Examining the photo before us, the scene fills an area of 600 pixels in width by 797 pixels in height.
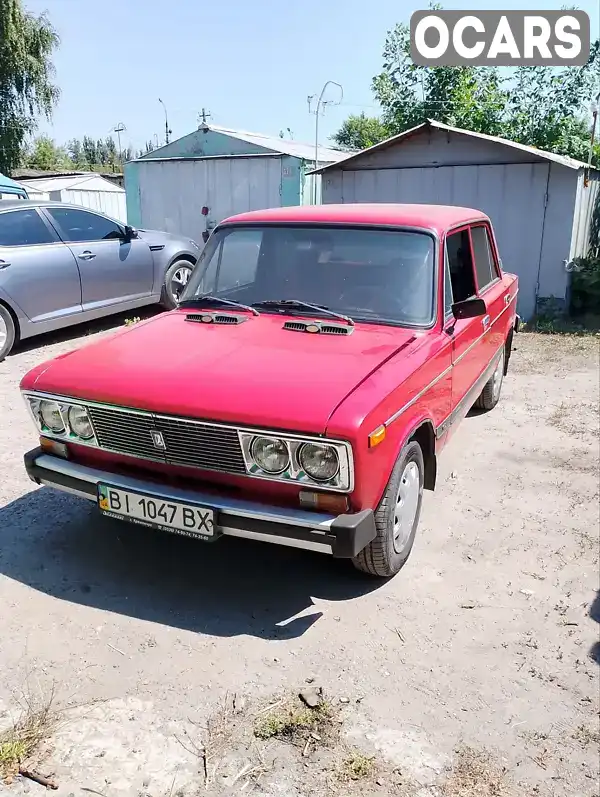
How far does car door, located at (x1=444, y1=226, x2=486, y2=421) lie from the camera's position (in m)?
4.05

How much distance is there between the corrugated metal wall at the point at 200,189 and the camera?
1467 centimetres

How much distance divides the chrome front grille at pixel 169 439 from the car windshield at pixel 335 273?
1.19 m

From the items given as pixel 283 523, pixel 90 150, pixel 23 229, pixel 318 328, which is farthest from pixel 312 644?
pixel 90 150

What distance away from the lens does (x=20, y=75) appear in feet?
81.9

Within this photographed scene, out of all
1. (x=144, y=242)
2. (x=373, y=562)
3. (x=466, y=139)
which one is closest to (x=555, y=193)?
(x=466, y=139)

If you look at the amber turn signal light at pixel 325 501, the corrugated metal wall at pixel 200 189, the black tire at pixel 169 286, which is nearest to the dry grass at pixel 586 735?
the amber turn signal light at pixel 325 501

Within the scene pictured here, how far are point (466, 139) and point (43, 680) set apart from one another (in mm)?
9866

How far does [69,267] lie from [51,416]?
15.6ft

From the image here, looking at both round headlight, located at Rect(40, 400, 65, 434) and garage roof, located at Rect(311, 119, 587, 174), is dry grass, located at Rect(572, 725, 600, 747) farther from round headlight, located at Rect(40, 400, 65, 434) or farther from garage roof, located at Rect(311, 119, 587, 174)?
garage roof, located at Rect(311, 119, 587, 174)

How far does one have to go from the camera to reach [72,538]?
3.80 m

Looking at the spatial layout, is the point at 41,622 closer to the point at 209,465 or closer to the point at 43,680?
the point at 43,680

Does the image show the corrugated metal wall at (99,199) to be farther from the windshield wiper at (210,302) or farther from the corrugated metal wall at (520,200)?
the windshield wiper at (210,302)

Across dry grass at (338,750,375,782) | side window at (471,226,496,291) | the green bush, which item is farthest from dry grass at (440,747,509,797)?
the green bush

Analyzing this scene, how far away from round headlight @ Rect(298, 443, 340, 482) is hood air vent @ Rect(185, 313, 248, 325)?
1.28 metres
